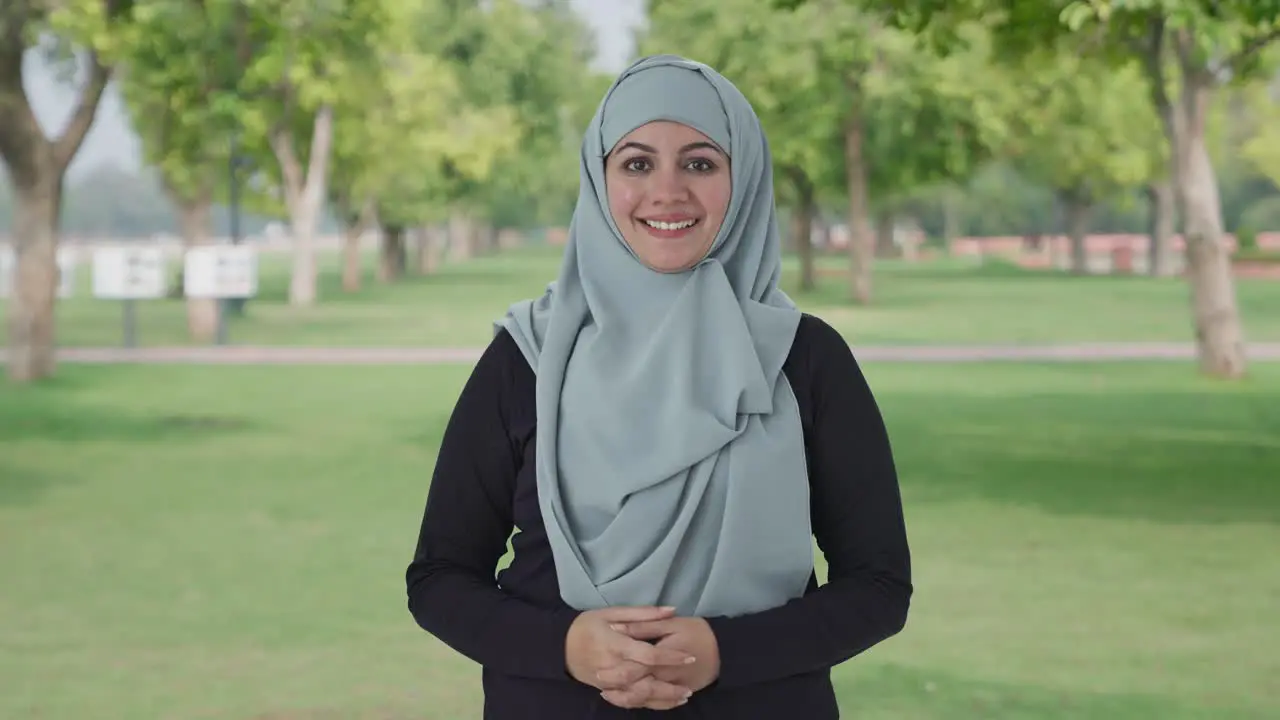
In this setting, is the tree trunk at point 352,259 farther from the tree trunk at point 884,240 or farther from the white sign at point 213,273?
the tree trunk at point 884,240

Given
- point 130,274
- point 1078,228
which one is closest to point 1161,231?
point 1078,228

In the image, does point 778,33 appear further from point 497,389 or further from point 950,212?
point 950,212

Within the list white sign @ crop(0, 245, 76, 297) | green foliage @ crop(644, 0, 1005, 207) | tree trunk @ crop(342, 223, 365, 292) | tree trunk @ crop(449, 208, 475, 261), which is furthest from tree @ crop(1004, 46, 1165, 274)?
tree trunk @ crop(449, 208, 475, 261)

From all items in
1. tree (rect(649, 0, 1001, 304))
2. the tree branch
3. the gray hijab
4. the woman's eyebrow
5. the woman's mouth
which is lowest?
the gray hijab

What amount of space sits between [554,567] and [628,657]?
290 mm

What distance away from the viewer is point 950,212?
111375mm

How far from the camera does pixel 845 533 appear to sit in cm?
298

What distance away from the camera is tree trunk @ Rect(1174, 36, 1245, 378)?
70.7 feet

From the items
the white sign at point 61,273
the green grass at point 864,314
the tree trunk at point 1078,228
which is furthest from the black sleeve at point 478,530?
the tree trunk at point 1078,228

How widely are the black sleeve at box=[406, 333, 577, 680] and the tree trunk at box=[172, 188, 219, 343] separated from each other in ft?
86.7

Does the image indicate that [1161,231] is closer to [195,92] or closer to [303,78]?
[303,78]

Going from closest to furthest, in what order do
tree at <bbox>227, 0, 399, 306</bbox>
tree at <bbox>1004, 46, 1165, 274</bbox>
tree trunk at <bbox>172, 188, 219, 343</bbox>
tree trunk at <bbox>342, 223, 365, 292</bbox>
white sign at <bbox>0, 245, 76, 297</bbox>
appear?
tree at <bbox>227, 0, 399, 306</bbox>
tree trunk at <bbox>172, 188, 219, 343</bbox>
white sign at <bbox>0, 245, 76, 297</bbox>
tree at <bbox>1004, 46, 1165, 274</bbox>
tree trunk at <bbox>342, 223, 365, 292</bbox>

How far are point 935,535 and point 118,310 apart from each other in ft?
114

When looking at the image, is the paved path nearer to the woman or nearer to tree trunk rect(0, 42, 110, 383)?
tree trunk rect(0, 42, 110, 383)
